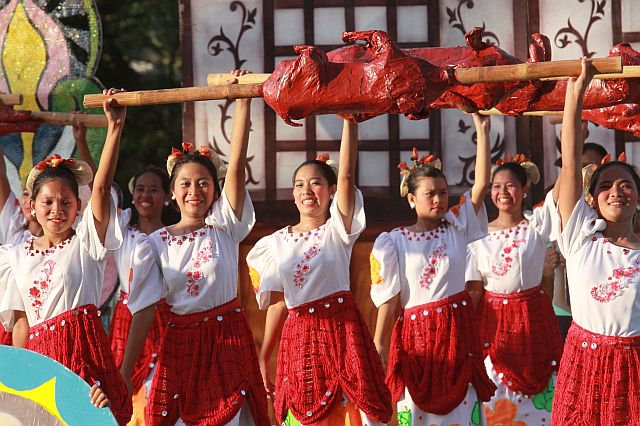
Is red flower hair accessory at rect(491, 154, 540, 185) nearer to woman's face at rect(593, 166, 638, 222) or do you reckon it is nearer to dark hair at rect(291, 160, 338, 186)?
dark hair at rect(291, 160, 338, 186)

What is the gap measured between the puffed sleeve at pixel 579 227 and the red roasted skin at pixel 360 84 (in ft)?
2.97

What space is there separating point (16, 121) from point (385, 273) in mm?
2089

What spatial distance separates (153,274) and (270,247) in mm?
710

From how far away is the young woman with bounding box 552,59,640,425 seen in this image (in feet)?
16.5

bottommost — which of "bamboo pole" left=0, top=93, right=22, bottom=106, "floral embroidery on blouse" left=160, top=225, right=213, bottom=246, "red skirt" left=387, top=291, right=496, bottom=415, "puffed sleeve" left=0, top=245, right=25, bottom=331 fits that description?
"red skirt" left=387, top=291, right=496, bottom=415

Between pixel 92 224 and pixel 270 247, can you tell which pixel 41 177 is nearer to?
pixel 92 224

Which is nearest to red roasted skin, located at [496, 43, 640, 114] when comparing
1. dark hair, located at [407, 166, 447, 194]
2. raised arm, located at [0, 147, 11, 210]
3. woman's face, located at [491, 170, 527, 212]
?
dark hair, located at [407, 166, 447, 194]

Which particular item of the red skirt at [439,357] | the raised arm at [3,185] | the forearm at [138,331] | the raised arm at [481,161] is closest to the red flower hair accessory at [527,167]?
the raised arm at [481,161]

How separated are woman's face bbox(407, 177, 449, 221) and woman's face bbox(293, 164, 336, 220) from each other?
0.50m

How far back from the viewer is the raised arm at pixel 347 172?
591 cm

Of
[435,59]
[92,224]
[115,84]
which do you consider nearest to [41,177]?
[92,224]

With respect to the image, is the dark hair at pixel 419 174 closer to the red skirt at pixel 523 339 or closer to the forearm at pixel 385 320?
the forearm at pixel 385 320

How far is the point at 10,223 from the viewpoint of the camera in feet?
22.7

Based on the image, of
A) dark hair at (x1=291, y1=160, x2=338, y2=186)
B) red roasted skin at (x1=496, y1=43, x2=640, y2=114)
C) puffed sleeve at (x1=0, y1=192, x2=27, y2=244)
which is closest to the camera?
red roasted skin at (x1=496, y1=43, x2=640, y2=114)
